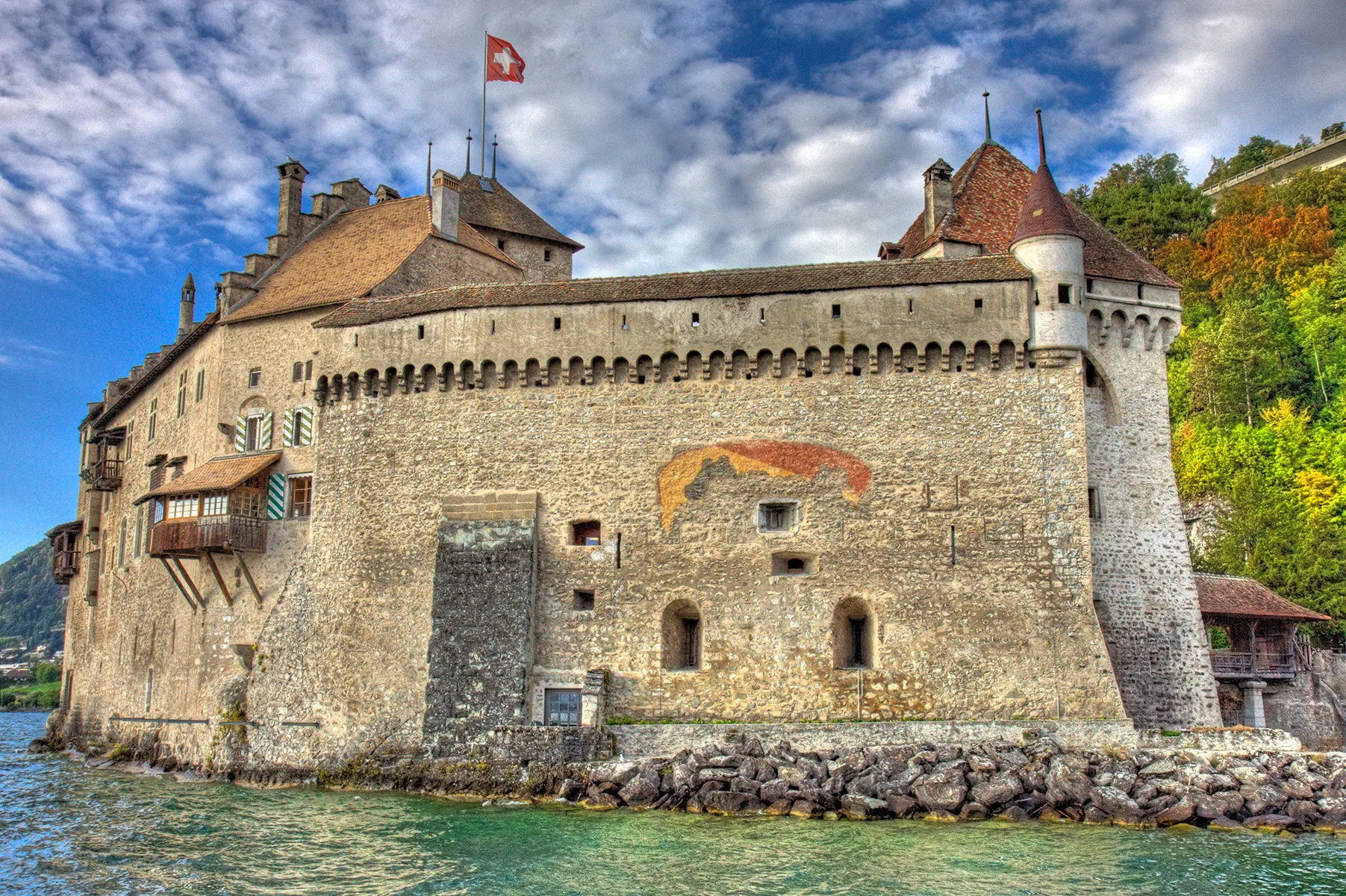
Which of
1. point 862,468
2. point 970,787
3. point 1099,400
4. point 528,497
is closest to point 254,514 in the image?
point 528,497

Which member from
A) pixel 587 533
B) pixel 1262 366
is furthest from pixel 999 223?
pixel 1262 366

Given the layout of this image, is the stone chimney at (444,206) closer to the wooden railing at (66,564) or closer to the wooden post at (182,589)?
the wooden post at (182,589)

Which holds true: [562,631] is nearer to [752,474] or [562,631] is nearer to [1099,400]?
[752,474]

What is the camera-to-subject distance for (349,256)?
26.9 meters

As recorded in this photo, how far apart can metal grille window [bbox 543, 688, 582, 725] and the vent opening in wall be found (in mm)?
4122

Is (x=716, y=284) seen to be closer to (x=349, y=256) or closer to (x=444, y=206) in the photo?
(x=444, y=206)

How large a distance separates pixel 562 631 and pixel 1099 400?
10.7 m

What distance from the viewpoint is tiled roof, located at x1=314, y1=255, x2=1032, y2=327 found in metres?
20.5

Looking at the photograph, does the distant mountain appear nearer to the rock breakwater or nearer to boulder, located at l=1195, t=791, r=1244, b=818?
the rock breakwater

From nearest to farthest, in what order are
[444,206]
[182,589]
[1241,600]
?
1. [1241,600]
2. [182,589]
3. [444,206]

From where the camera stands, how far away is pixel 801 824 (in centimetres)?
1619

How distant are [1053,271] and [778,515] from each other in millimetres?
Answer: 6513

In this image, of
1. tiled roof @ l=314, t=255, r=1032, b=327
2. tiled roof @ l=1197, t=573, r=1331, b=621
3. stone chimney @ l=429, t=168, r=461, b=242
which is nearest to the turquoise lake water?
tiled roof @ l=314, t=255, r=1032, b=327

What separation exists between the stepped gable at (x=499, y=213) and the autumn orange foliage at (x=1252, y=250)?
29.8m
